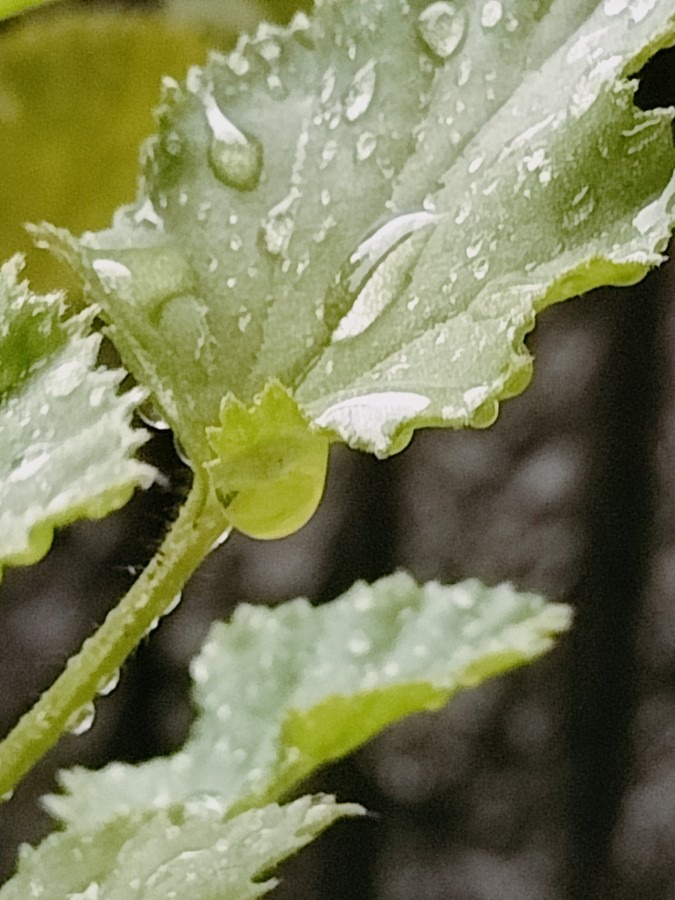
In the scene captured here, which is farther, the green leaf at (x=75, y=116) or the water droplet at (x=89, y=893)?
the green leaf at (x=75, y=116)

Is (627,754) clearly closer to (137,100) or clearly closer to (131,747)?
(131,747)

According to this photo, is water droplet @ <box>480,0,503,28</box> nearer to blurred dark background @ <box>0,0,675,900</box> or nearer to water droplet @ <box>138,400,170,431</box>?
water droplet @ <box>138,400,170,431</box>

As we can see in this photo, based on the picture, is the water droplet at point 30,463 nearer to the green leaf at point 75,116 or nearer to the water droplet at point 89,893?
the water droplet at point 89,893

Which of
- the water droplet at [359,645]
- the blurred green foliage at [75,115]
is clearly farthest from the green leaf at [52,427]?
the blurred green foliage at [75,115]

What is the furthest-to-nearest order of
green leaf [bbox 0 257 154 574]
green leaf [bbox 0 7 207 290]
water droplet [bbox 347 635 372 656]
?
green leaf [bbox 0 7 207 290] < water droplet [bbox 347 635 372 656] < green leaf [bbox 0 257 154 574]

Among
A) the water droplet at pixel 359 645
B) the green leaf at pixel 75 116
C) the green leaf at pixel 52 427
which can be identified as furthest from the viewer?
the green leaf at pixel 75 116

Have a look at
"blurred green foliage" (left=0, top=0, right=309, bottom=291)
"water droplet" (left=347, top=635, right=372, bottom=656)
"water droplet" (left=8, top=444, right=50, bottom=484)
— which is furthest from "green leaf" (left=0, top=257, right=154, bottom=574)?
"blurred green foliage" (left=0, top=0, right=309, bottom=291)

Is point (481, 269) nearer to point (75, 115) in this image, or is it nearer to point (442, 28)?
point (442, 28)
